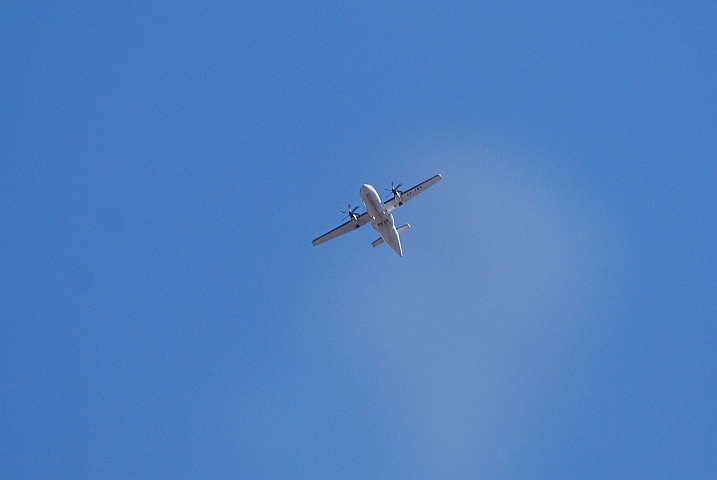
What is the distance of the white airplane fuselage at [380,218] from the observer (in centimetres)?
6269

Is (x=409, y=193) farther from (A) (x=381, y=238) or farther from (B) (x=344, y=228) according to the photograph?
(B) (x=344, y=228)

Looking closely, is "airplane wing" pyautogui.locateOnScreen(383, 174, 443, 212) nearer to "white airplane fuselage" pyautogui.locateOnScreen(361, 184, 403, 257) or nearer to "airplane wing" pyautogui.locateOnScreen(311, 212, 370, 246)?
"white airplane fuselage" pyautogui.locateOnScreen(361, 184, 403, 257)

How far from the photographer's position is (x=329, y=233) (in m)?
71.2

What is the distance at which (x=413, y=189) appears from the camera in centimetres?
6938

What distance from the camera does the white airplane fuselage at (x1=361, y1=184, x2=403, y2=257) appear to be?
62.7 m

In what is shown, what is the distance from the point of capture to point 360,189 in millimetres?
62750

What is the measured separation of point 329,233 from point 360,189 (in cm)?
957

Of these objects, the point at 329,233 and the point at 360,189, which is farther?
the point at 329,233

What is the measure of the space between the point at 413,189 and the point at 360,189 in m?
8.18

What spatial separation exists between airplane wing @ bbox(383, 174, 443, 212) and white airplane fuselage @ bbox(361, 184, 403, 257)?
1933 millimetres

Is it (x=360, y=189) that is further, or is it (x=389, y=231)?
(x=389, y=231)

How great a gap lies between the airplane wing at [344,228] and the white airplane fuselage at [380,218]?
6.76 ft

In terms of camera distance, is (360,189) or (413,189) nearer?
(360,189)

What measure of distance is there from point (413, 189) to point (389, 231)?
15.9 feet
